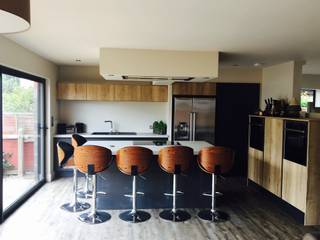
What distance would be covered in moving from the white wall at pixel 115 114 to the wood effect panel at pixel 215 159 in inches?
129

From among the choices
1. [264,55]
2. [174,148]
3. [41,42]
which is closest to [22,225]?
[174,148]

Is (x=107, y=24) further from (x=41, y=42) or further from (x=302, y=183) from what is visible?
(x=302, y=183)

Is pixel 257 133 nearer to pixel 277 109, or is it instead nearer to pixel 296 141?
pixel 277 109

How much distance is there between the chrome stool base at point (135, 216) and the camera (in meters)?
4.19

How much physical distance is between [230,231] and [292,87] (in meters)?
3.29

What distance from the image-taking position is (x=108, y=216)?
4.31m

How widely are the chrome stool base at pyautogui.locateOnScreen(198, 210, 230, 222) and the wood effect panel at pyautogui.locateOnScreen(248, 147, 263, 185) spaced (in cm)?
137

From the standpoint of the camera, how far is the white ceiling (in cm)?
271

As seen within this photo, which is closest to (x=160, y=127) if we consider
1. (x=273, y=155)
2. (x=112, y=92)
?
(x=112, y=92)

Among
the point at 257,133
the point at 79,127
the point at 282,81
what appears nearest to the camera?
the point at 257,133

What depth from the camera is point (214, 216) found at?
4344 millimetres

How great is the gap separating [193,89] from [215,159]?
113 inches

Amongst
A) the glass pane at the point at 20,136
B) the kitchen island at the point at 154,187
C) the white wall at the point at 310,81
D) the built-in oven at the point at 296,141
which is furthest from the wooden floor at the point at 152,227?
the white wall at the point at 310,81

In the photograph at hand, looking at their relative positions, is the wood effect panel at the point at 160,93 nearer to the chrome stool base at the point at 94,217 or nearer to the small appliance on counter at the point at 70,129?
the small appliance on counter at the point at 70,129
